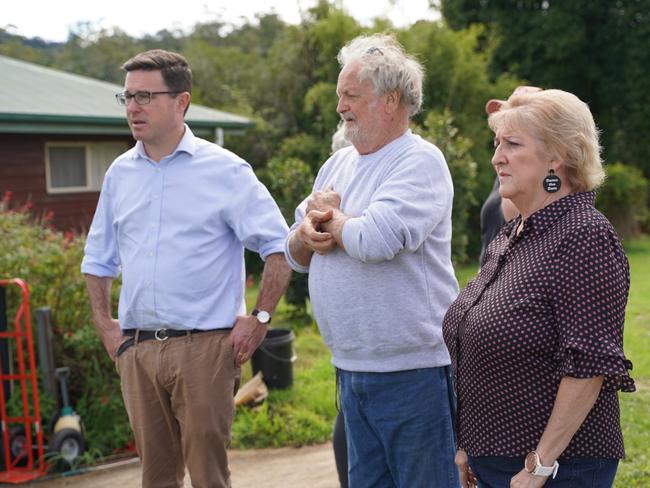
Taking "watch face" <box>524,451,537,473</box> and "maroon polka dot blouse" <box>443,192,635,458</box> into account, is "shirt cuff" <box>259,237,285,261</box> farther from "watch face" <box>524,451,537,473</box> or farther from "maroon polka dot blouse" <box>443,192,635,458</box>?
"watch face" <box>524,451,537,473</box>

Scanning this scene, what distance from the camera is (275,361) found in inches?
285

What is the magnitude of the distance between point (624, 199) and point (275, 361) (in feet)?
53.7

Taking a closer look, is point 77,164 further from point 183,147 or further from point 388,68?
point 388,68

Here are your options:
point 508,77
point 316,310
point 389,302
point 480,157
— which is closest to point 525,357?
point 389,302

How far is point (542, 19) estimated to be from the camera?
27.4 metres

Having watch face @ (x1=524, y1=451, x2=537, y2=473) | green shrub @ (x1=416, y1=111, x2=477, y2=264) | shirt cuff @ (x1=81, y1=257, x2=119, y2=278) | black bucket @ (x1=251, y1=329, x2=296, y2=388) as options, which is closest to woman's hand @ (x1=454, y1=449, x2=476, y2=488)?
watch face @ (x1=524, y1=451, x2=537, y2=473)

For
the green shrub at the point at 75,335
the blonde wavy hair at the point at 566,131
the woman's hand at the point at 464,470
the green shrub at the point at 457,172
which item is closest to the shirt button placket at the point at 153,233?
the woman's hand at the point at 464,470

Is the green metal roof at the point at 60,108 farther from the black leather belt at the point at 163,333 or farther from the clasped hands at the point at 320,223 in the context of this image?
the clasped hands at the point at 320,223

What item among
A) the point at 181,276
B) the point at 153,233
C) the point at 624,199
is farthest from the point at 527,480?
the point at 624,199

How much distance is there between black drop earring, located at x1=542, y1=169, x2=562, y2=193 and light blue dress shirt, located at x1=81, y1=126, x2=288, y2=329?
156 centimetres

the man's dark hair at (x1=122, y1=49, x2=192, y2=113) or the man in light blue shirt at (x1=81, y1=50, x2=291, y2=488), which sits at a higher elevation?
the man's dark hair at (x1=122, y1=49, x2=192, y2=113)

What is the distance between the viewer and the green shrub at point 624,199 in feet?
68.4

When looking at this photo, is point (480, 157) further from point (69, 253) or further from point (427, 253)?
point (427, 253)

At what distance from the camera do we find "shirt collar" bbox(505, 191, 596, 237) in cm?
248
